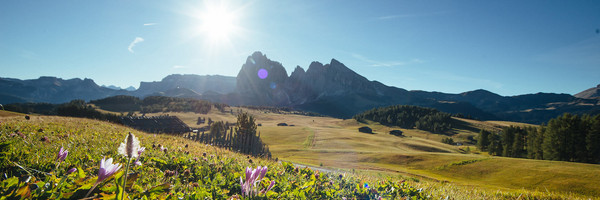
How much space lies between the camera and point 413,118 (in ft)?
404

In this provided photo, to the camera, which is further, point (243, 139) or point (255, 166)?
point (243, 139)

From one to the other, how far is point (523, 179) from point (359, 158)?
50.6 ft

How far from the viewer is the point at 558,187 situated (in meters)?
16.3

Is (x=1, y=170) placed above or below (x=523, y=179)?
above

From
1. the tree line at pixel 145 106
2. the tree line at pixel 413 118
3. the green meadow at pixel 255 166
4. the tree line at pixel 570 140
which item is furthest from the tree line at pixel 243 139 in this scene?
the tree line at pixel 413 118

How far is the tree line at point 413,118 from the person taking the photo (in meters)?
108

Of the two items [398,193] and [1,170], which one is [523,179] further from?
[1,170]

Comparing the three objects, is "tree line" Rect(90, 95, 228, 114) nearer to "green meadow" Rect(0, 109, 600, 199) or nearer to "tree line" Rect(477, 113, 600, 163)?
"green meadow" Rect(0, 109, 600, 199)

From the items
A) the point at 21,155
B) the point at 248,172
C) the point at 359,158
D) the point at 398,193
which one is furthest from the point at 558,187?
the point at 21,155

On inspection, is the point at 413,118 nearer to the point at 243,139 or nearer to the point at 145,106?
the point at 243,139

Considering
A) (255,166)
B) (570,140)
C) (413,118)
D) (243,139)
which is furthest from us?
(413,118)

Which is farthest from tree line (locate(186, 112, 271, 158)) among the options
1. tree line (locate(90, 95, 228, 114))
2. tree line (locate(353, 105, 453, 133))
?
tree line (locate(353, 105, 453, 133))

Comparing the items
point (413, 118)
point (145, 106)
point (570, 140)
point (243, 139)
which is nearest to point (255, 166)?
point (243, 139)

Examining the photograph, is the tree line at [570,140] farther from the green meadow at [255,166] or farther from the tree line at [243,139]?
the tree line at [243,139]
